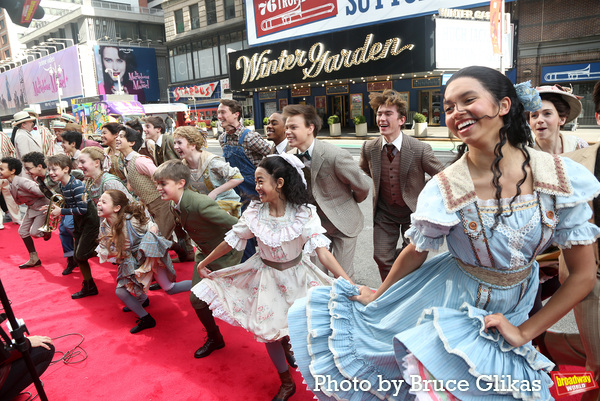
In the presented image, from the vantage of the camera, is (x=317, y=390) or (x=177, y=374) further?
(x=177, y=374)

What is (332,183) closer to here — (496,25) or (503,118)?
(503,118)

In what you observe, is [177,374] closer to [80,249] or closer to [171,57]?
[80,249]

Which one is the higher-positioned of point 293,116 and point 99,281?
point 293,116

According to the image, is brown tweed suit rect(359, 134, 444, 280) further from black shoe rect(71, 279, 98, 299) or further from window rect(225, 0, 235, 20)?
window rect(225, 0, 235, 20)

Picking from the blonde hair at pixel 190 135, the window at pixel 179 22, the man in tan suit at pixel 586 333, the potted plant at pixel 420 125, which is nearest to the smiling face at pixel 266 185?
the man in tan suit at pixel 586 333

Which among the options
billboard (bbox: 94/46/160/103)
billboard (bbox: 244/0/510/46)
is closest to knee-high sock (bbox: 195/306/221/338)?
billboard (bbox: 244/0/510/46)

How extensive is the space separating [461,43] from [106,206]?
2020 centimetres

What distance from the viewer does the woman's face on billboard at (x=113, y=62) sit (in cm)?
4512

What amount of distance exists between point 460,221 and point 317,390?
3.35 feet

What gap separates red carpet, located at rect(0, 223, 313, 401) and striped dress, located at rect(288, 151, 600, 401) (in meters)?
1.27

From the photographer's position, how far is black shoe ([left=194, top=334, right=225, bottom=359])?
361 cm

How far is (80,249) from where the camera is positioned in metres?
5.06

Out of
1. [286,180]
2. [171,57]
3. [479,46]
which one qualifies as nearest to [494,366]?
[286,180]

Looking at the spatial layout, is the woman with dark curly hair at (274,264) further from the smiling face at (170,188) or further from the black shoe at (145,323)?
the black shoe at (145,323)
